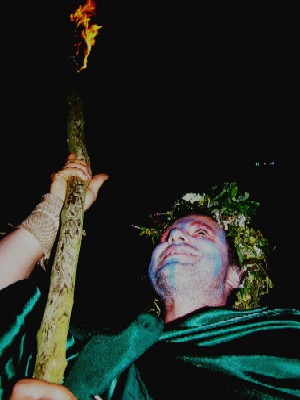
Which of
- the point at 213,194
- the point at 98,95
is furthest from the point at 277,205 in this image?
the point at 98,95

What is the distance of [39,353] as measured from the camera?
1.40 m

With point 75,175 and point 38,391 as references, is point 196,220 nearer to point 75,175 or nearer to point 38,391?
point 75,175

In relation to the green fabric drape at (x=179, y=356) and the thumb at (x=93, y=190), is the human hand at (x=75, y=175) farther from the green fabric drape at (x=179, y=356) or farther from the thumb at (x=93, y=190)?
the green fabric drape at (x=179, y=356)

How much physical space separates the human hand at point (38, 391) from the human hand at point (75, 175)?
1.18 meters

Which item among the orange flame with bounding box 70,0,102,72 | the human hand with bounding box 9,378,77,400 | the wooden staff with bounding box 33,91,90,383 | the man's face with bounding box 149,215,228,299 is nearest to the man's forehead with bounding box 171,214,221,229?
the man's face with bounding box 149,215,228,299

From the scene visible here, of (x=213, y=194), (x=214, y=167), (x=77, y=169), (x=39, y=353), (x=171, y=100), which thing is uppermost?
(x=171, y=100)

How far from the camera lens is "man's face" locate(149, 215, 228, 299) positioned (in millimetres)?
2689

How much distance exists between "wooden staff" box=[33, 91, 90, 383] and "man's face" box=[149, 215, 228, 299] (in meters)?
1.14

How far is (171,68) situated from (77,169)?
4.46 metres

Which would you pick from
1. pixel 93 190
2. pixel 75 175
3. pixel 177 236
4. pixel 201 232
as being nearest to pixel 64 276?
pixel 75 175

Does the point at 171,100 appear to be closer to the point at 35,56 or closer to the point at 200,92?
the point at 200,92

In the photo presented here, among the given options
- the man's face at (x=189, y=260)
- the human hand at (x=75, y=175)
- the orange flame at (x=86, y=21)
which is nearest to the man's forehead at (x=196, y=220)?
the man's face at (x=189, y=260)

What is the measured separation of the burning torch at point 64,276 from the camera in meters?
1.39

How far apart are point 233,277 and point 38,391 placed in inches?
95.9
